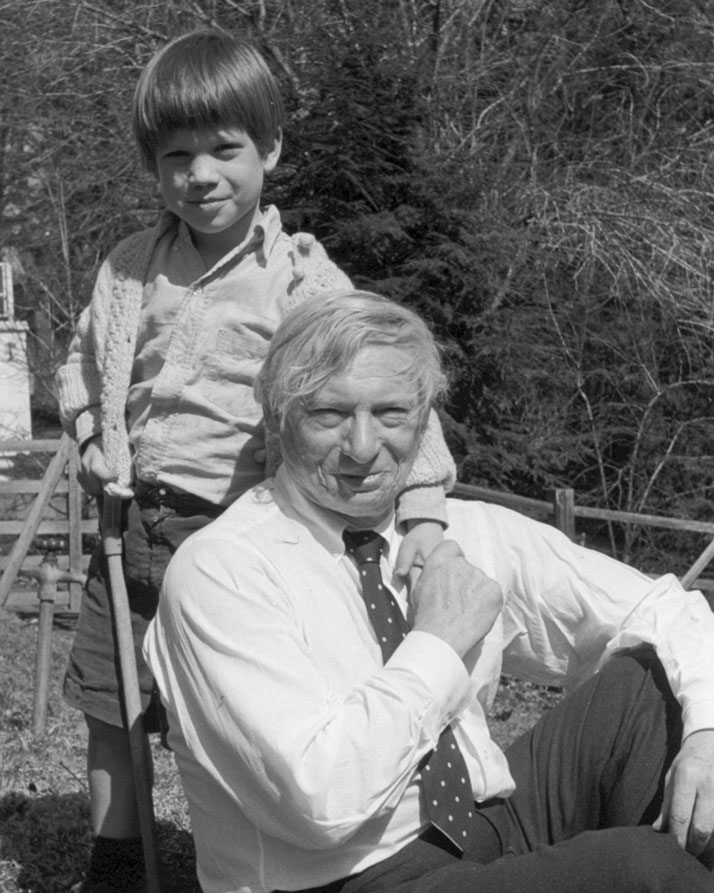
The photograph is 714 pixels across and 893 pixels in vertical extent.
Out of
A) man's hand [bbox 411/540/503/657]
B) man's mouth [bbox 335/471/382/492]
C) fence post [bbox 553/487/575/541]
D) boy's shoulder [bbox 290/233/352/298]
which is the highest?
boy's shoulder [bbox 290/233/352/298]

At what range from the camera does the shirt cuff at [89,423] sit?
2684mm

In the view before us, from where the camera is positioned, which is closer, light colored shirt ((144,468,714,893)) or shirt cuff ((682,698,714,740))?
light colored shirt ((144,468,714,893))

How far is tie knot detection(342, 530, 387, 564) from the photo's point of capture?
203cm

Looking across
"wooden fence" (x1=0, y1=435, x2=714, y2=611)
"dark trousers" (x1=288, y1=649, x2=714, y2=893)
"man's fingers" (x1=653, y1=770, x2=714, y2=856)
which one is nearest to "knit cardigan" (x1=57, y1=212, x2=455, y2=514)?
"dark trousers" (x1=288, y1=649, x2=714, y2=893)

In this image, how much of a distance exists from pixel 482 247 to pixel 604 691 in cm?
439

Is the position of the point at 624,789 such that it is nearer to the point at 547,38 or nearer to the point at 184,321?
the point at 184,321

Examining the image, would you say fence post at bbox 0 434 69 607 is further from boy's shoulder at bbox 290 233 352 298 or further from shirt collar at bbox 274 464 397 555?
shirt collar at bbox 274 464 397 555

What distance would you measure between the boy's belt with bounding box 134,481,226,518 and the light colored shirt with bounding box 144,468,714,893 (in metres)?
0.53

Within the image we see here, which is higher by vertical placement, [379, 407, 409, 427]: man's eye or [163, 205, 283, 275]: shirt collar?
[163, 205, 283, 275]: shirt collar

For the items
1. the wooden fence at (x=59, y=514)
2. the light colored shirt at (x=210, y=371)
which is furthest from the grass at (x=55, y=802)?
the wooden fence at (x=59, y=514)

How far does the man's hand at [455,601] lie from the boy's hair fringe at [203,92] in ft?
3.24

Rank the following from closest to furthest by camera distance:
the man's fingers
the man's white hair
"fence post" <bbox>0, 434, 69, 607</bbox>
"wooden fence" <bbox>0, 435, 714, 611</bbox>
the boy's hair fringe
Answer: the man's fingers < the man's white hair < the boy's hair fringe < "wooden fence" <bbox>0, 435, 714, 611</bbox> < "fence post" <bbox>0, 434, 69, 607</bbox>

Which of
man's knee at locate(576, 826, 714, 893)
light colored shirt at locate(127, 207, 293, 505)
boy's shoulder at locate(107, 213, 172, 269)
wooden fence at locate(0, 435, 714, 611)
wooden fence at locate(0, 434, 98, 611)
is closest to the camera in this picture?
man's knee at locate(576, 826, 714, 893)

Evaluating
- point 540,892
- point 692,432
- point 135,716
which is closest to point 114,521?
point 135,716
